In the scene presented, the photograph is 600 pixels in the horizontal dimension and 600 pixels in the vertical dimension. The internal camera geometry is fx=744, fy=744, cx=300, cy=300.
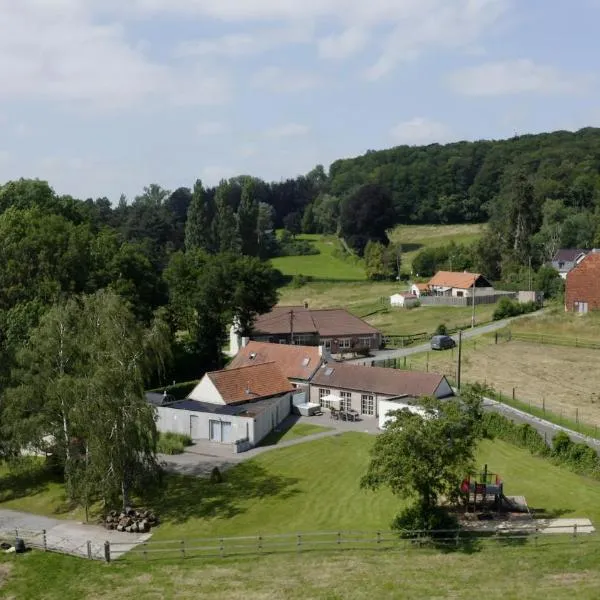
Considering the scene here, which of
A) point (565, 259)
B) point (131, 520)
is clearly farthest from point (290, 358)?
point (565, 259)

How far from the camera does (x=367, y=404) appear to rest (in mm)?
50906

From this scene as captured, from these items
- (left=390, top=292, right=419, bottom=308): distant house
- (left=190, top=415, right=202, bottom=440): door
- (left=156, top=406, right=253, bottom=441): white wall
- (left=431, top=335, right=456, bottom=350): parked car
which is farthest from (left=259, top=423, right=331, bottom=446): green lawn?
(left=390, top=292, right=419, bottom=308): distant house

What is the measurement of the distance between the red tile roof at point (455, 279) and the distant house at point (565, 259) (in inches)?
451

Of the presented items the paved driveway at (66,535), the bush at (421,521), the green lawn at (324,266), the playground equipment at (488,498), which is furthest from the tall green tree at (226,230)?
the bush at (421,521)

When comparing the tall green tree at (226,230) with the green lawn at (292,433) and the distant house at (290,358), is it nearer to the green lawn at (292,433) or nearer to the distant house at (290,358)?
the distant house at (290,358)

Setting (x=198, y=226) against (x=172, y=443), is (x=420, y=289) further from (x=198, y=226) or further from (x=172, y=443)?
(x=172, y=443)

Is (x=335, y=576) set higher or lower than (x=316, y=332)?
lower

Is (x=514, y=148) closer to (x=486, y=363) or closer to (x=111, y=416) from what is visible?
(x=486, y=363)

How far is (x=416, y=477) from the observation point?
29.5 metres

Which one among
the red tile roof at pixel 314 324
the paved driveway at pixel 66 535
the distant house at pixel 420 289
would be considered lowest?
the paved driveway at pixel 66 535

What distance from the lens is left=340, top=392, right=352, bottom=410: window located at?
51.8 m

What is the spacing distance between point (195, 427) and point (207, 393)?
11.1 feet

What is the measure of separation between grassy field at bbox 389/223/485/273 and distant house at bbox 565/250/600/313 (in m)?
51.6

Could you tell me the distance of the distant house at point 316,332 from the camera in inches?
2793
